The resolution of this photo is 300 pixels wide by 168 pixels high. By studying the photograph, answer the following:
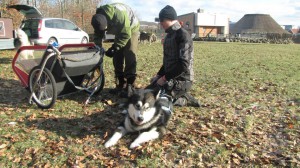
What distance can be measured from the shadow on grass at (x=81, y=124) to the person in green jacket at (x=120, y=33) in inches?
50.0

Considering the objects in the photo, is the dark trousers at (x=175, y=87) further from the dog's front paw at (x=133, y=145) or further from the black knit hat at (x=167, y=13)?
the dog's front paw at (x=133, y=145)

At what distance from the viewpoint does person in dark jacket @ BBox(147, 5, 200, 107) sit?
4.18 metres

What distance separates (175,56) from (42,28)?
30.9 ft

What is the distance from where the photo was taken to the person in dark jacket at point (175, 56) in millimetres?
4176

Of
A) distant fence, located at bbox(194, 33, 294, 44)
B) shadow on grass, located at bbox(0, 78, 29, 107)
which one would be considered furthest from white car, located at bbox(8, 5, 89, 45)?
distant fence, located at bbox(194, 33, 294, 44)

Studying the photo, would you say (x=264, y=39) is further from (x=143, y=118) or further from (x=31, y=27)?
(x=143, y=118)

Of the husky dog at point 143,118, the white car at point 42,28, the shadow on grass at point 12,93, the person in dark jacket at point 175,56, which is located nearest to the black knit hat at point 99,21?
the person in dark jacket at point 175,56

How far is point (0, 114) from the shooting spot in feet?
14.6

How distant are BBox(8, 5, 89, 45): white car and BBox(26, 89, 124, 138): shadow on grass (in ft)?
23.3

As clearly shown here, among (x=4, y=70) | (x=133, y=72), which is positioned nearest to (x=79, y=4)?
(x=4, y=70)

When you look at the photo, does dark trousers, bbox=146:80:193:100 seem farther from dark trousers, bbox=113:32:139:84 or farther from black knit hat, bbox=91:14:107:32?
black knit hat, bbox=91:14:107:32

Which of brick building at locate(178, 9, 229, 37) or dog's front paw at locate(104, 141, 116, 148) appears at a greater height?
brick building at locate(178, 9, 229, 37)

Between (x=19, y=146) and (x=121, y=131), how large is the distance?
126cm

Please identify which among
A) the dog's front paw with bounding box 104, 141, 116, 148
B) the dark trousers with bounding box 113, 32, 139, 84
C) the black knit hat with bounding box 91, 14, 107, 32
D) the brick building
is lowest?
the dog's front paw with bounding box 104, 141, 116, 148
